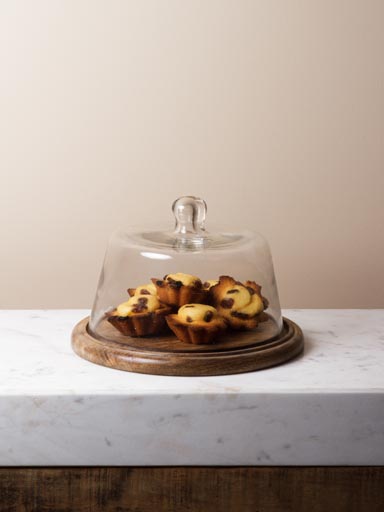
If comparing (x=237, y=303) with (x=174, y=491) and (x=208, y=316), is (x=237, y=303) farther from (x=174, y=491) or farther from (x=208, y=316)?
(x=174, y=491)

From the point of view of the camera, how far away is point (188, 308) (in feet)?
3.44

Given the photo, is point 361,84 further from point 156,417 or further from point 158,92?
point 156,417

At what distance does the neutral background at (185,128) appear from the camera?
1.56m

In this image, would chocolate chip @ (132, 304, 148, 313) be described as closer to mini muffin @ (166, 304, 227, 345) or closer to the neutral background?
mini muffin @ (166, 304, 227, 345)

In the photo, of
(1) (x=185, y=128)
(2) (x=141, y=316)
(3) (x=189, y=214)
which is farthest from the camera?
(1) (x=185, y=128)

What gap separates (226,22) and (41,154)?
0.49 meters

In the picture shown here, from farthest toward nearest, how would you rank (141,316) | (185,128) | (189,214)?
(185,128), (189,214), (141,316)

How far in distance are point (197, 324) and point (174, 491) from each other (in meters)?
0.23

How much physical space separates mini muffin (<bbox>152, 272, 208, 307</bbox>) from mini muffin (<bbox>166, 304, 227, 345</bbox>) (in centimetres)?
2

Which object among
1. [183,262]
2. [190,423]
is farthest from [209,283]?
[190,423]

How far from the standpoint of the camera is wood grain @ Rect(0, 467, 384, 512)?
3.20ft

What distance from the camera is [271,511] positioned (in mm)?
979

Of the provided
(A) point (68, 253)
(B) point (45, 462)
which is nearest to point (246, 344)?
(B) point (45, 462)

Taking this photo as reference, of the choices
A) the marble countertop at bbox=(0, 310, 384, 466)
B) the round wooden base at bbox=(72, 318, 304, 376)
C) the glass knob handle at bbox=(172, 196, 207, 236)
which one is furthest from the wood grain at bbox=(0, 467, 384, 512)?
the glass knob handle at bbox=(172, 196, 207, 236)
